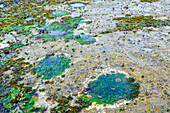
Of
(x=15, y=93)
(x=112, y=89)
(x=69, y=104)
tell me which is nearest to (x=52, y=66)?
(x=15, y=93)

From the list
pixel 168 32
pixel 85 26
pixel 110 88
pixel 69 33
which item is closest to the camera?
pixel 110 88

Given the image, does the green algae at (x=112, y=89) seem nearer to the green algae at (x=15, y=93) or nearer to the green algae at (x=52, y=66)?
the green algae at (x=52, y=66)

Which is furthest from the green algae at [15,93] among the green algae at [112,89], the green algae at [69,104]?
the green algae at [112,89]

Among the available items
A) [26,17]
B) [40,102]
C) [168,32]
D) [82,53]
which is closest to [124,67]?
[82,53]

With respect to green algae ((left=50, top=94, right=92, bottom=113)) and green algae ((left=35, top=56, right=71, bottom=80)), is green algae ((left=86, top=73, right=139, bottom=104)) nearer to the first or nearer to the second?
green algae ((left=50, top=94, right=92, bottom=113))

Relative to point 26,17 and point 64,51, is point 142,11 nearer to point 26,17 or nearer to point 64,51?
point 64,51

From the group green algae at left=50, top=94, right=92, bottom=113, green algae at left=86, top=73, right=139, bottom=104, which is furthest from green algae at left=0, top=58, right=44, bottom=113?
green algae at left=86, top=73, right=139, bottom=104

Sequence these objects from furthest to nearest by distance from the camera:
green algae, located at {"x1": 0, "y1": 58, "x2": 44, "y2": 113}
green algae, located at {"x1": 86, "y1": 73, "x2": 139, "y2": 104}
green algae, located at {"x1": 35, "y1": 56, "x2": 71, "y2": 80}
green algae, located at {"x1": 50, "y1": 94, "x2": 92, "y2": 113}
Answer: green algae, located at {"x1": 35, "y1": 56, "x2": 71, "y2": 80}, green algae, located at {"x1": 86, "y1": 73, "x2": 139, "y2": 104}, green algae, located at {"x1": 0, "y1": 58, "x2": 44, "y2": 113}, green algae, located at {"x1": 50, "y1": 94, "x2": 92, "y2": 113}
